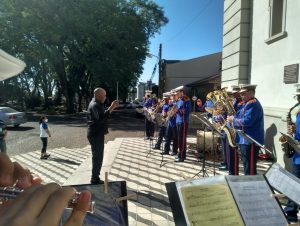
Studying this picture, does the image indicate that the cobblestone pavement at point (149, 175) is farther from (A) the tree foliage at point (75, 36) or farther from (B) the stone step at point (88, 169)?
(A) the tree foliage at point (75, 36)

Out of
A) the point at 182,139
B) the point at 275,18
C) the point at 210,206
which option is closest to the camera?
the point at 210,206

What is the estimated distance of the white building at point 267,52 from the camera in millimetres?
7660

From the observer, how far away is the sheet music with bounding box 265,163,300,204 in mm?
2018

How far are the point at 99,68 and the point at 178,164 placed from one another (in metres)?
23.6

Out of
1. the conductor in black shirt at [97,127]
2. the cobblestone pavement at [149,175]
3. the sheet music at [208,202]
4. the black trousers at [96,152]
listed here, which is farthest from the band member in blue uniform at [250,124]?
the sheet music at [208,202]

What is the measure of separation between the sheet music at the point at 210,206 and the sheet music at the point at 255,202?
4 cm

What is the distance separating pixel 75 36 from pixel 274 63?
23.6 meters

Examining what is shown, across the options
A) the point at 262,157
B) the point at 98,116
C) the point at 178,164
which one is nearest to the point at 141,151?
the point at 178,164

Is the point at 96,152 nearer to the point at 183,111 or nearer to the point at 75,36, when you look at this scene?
the point at 183,111

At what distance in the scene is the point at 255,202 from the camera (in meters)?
1.86

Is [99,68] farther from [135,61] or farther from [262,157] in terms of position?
[262,157]

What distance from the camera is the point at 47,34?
28109mm

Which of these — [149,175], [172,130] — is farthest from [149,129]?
[149,175]

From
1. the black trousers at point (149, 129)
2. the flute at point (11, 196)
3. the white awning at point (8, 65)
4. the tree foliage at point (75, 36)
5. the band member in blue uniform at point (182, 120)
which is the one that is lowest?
the black trousers at point (149, 129)
